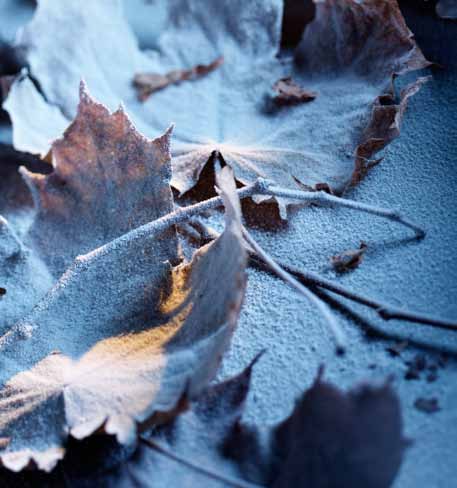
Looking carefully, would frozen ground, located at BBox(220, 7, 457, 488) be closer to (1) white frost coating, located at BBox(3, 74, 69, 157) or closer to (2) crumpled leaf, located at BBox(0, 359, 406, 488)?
(2) crumpled leaf, located at BBox(0, 359, 406, 488)

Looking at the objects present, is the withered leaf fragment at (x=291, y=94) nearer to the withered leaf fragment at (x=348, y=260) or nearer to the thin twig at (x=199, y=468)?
the withered leaf fragment at (x=348, y=260)

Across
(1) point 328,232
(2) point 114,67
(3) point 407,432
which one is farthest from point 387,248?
(2) point 114,67

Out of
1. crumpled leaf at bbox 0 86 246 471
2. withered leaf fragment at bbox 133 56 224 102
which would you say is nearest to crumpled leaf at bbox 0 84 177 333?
crumpled leaf at bbox 0 86 246 471

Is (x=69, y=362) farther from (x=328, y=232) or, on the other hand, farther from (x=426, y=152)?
(x=426, y=152)

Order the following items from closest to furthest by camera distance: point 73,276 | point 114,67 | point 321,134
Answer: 1. point 73,276
2. point 321,134
3. point 114,67

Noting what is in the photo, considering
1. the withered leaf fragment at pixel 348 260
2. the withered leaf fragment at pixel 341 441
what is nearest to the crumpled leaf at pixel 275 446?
the withered leaf fragment at pixel 341 441

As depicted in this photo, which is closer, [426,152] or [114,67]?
[426,152]

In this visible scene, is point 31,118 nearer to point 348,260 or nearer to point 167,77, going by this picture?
point 167,77
